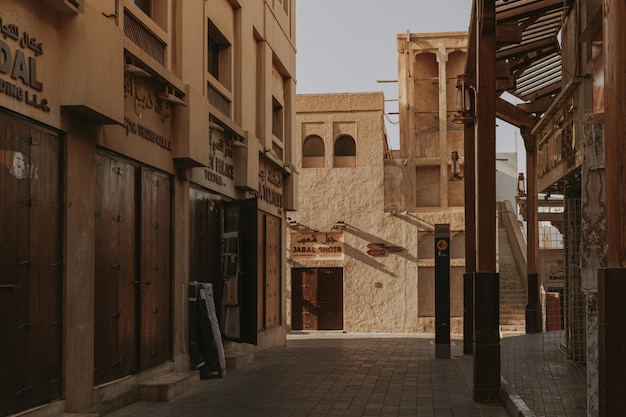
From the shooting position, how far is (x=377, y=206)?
30359 mm

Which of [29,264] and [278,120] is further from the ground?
[278,120]

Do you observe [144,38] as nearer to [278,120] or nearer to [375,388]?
[375,388]

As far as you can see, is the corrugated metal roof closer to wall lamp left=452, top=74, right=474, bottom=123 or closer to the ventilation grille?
wall lamp left=452, top=74, right=474, bottom=123

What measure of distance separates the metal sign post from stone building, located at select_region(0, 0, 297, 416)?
3521 millimetres

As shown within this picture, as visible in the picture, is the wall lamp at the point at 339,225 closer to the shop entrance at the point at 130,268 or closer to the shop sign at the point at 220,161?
the shop sign at the point at 220,161

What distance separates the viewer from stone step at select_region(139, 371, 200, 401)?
33.5 feet

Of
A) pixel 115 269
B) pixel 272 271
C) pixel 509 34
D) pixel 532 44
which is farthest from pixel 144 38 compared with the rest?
pixel 272 271

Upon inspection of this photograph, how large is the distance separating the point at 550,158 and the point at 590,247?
978 centimetres

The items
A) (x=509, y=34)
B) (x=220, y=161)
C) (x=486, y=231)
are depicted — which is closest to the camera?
(x=486, y=231)

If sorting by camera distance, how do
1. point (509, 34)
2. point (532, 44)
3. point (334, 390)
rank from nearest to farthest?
1. point (334, 390)
2. point (509, 34)
3. point (532, 44)

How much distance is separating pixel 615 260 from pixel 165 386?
6.66 meters

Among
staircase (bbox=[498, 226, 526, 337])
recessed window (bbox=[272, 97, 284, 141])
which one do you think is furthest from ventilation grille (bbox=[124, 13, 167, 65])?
staircase (bbox=[498, 226, 526, 337])

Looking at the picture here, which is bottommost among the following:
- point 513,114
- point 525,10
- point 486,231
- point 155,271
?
point 155,271

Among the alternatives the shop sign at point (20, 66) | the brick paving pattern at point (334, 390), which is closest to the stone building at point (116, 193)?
the shop sign at point (20, 66)
